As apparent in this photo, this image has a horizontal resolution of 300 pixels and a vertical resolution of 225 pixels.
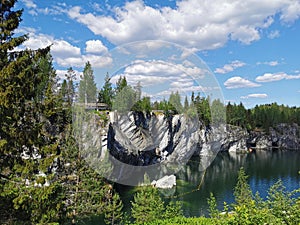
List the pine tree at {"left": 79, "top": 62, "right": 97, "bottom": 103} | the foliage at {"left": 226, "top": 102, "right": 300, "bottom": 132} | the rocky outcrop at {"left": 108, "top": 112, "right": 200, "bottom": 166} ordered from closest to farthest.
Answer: the pine tree at {"left": 79, "top": 62, "right": 97, "bottom": 103} < the rocky outcrop at {"left": 108, "top": 112, "right": 200, "bottom": 166} < the foliage at {"left": 226, "top": 102, "right": 300, "bottom": 132}

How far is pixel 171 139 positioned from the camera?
47438 mm

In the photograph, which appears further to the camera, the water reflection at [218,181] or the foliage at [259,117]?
the foliage at [259,117]

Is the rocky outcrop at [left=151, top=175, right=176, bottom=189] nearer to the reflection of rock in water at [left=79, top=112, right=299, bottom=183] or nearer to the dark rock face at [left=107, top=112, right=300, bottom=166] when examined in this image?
the reflection of rock in water at [left=79, top=112, right=299, bottom=183]

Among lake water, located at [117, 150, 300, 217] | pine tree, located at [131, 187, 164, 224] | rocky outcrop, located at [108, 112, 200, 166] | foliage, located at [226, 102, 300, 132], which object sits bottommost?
lake water, located at [117, 150, 300, 217]

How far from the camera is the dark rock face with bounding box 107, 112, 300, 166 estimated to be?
2986 centimetres

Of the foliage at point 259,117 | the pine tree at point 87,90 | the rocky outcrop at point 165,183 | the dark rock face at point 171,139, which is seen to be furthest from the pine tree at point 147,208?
the foliage at point 259,117

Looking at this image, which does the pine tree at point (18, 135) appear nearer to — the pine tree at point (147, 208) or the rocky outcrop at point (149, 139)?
the pine tree at point (147, 208)

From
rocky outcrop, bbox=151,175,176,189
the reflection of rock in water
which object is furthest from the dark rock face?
rocky outcrop, bbox=151,175,176,189

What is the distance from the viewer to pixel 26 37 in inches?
309

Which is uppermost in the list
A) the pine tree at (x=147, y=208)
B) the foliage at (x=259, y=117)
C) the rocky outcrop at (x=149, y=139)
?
the foliage at (x=259, y=117)

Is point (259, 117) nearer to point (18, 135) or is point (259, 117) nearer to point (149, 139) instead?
point (149, 139)

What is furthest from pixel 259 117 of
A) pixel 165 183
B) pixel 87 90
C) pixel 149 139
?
pixel 87 90

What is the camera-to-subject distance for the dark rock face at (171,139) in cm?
2986

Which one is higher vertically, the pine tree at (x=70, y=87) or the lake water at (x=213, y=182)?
the pine tree at (x=70, y=87)
